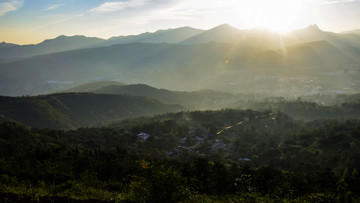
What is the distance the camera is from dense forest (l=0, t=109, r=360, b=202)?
113ft

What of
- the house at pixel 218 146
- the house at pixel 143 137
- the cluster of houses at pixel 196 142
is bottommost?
the house at pixel 218 146

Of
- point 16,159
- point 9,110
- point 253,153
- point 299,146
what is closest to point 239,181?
point 16,159

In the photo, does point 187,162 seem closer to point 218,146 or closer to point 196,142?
point 218,146

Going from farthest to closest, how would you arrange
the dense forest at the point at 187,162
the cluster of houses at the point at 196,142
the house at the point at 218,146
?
the house at the point at 218,146 → the cluster of houses at the point at 196,142 → the dense forest at the point at 187,162

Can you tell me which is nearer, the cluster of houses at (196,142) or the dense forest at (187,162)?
the dense forest at (187,162)

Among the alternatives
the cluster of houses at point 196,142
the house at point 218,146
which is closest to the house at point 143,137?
the cluster of houses at point 196,142

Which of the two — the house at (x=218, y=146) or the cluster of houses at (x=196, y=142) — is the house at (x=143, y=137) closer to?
the cluster of houses at (x=196, y=142)

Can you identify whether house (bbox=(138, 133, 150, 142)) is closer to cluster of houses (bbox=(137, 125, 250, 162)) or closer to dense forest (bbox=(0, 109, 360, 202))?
cluster of houses (bbox=(137, 125, 250, 162))

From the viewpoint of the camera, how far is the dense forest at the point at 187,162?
34406 millimetres

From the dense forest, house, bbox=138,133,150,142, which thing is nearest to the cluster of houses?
house, bbox=138,133,150,142

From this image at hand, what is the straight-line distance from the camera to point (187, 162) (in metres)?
62.8

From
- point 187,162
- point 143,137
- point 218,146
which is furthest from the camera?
point 218,146

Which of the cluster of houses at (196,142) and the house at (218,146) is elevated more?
the cluster of houses at (196,142)

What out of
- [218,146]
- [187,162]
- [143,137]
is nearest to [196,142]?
[218,146]
